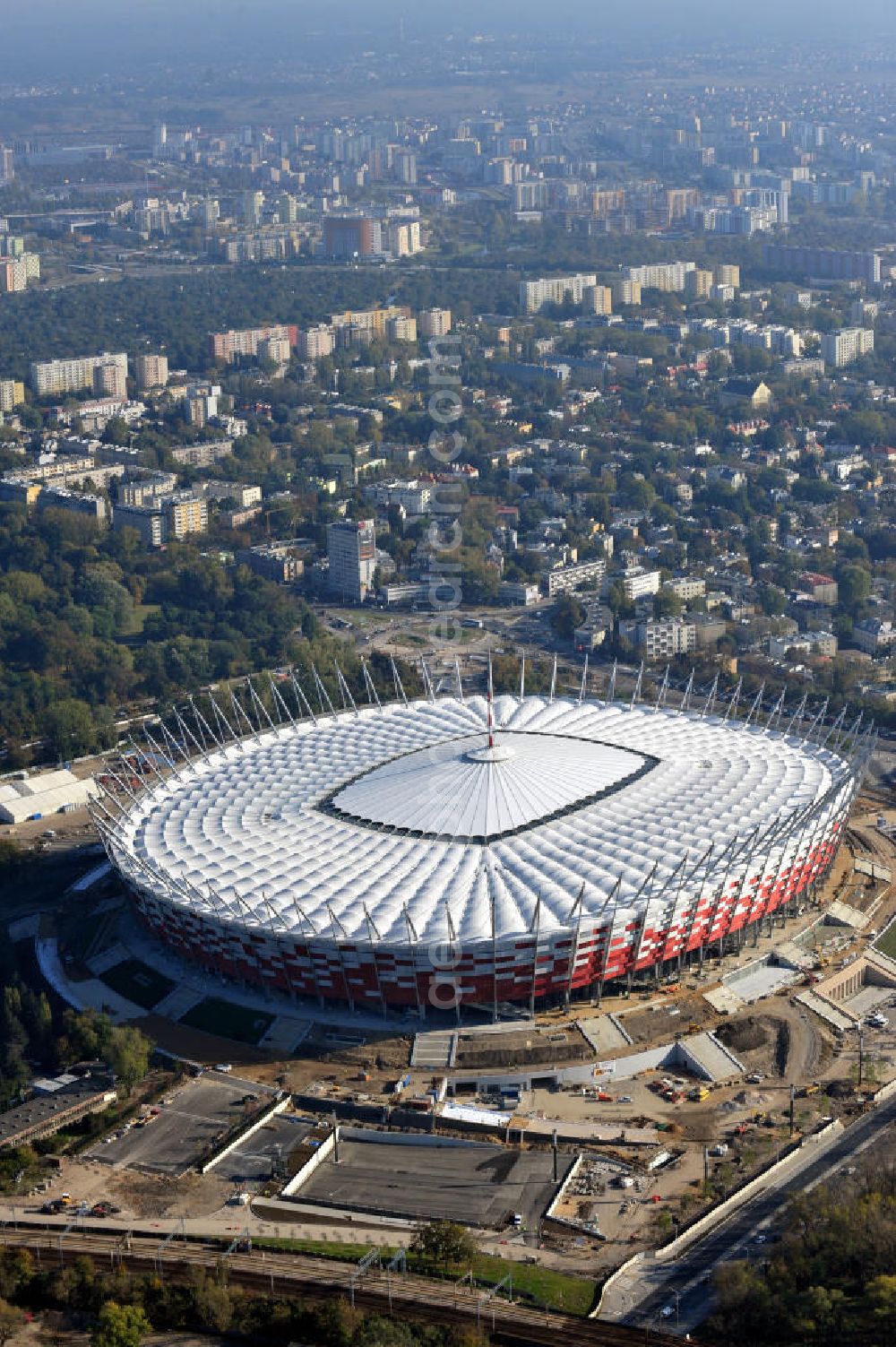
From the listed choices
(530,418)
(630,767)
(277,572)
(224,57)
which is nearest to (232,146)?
(224,57)

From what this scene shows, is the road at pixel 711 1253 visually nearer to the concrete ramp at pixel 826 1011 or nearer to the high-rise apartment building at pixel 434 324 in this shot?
the concrete ramp at pixel 826 1011

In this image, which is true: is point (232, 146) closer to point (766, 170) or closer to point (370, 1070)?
point (766, 170)

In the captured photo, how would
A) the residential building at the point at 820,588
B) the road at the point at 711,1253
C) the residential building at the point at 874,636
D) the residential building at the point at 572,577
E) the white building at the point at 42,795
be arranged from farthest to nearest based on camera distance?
the residential building at the point at 572,577 → the residential building at the point at 820,588 → the residential building at the point at 874,636 → the white building at the point at 42,795 → the road at the point at 711,1253

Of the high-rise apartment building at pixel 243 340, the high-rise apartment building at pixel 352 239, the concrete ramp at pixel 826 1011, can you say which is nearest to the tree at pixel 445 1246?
the concrete ramp at pixel 826 1011

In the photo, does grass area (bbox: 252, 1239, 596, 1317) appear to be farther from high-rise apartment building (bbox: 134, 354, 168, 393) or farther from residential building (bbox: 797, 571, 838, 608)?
high-rise apartment building (bbox: 134, 354, 168, 393)

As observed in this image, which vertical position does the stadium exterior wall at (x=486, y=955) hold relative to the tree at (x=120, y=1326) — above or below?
above
